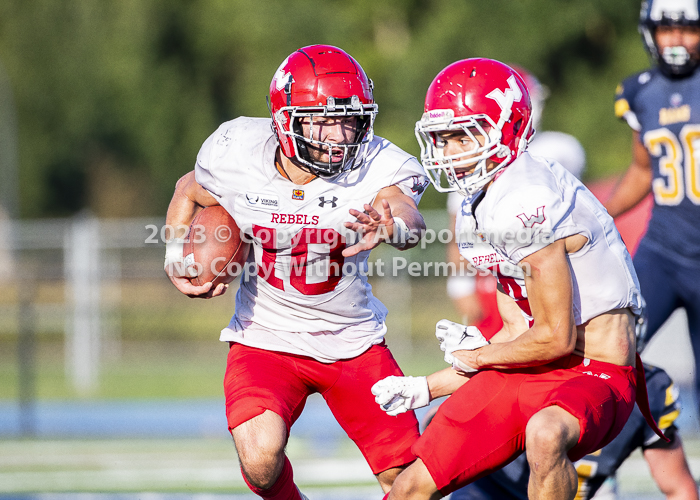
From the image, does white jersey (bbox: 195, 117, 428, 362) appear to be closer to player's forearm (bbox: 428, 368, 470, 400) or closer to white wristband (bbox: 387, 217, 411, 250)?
white wristband (bbox: 387, 217, 411, 250)

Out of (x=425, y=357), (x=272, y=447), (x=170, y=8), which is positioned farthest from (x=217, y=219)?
→ (x=170, y=8)

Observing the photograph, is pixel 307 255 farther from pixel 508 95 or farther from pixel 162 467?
pixel 162 467

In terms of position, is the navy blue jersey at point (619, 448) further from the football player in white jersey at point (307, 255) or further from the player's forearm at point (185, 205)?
the player's forearm at point (185, 205)

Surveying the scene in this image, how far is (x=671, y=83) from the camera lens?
4.89 metres

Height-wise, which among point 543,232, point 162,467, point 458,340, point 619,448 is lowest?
point 162,467

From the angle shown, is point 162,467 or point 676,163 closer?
point 676,163

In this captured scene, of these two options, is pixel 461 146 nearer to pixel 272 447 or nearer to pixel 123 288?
pixel 272 447

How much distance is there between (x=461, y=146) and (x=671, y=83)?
78.2 inches

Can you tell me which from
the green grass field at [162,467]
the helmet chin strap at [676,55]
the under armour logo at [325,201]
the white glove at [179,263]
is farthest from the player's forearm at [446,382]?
the helmet chin strap at [676,55]

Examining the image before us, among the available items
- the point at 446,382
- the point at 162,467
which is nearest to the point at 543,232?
the point at 446,382

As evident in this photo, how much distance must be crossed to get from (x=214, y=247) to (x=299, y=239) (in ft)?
1.18

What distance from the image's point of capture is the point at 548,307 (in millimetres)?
3115

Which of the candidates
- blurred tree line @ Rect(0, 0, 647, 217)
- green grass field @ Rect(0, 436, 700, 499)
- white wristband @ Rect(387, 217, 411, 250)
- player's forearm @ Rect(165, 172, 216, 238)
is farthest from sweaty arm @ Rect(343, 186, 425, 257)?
blurred tree line @ Rect(0, 0, 647, 217)

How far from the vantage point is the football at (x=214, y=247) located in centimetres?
390
